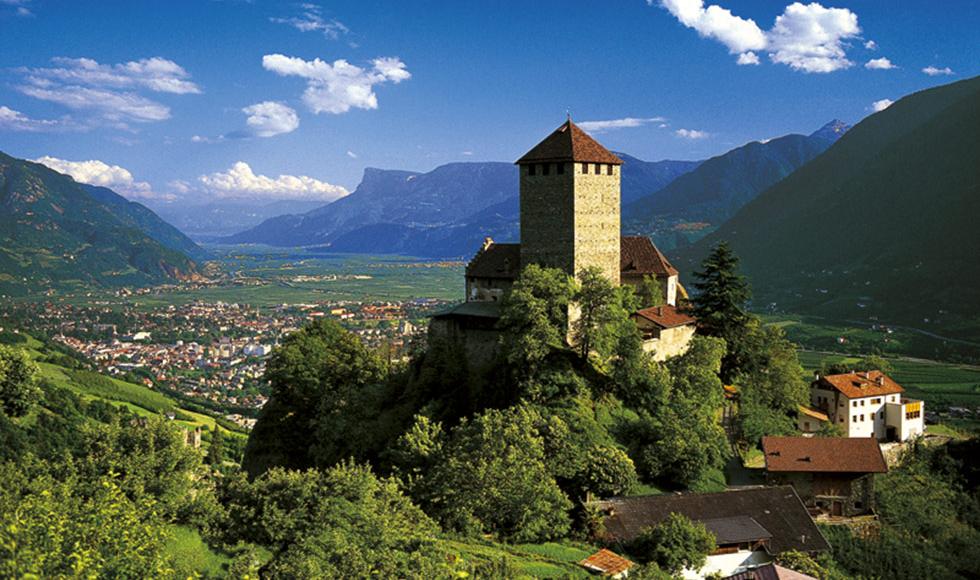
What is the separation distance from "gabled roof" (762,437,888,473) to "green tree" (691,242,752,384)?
4.98 metres

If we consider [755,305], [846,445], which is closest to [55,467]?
[846,445]

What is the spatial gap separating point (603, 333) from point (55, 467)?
22756 millimetres

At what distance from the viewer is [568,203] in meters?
37.6

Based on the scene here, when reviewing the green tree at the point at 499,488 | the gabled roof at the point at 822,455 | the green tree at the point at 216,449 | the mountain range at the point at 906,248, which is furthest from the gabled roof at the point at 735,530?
the mountain range at the point at 906,248

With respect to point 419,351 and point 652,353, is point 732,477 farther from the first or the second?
point 419,351

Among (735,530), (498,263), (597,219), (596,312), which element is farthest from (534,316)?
(735,530)

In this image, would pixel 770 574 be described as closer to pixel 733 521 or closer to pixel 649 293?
pixel 733 521

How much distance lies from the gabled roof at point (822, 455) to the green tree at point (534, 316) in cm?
1276

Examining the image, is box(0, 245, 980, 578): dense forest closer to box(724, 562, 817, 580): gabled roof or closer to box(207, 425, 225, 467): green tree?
box(724, 562, 817, 580): gabled roof

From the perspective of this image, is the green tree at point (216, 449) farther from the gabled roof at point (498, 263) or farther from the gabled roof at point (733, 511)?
the gabled roof at point (733, 511)

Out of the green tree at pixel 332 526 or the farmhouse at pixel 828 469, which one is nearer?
the green tree at pixel 332 526

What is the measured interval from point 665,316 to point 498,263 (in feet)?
31.0

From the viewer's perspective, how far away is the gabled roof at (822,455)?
38.7 meters

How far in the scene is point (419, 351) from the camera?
45094 mm
